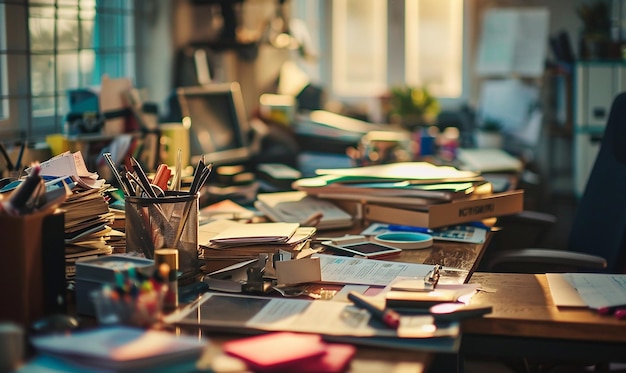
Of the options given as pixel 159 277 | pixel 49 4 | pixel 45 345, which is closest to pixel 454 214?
pixel 159 277

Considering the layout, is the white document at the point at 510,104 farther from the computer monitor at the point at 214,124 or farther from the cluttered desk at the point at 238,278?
the cluttered desk at the point at 238,278

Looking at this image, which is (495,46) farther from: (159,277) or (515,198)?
(159,277)

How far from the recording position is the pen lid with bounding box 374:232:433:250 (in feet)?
7.48

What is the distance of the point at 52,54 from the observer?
10.8 feet

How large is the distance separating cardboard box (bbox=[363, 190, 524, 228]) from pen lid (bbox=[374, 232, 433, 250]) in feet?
0.23

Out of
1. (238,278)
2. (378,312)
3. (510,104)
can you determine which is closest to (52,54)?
(238,278)

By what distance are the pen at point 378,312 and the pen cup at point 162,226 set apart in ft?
1.30

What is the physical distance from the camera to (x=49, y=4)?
3229 mm

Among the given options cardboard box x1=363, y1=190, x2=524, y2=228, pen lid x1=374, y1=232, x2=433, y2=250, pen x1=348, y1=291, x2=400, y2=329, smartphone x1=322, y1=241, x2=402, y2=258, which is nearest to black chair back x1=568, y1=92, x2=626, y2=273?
cardboard box x1=363, y1=190, x2=524, y2=228

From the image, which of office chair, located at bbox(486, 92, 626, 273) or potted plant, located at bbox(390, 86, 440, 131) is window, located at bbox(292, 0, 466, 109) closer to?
potted plant, located at bbox(390, 86, 440, 131)

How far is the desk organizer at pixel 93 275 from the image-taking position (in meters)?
1.64

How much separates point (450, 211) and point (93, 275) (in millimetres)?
1163

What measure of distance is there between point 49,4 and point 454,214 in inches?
67.6

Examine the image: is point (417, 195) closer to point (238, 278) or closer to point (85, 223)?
point (238, 278)
